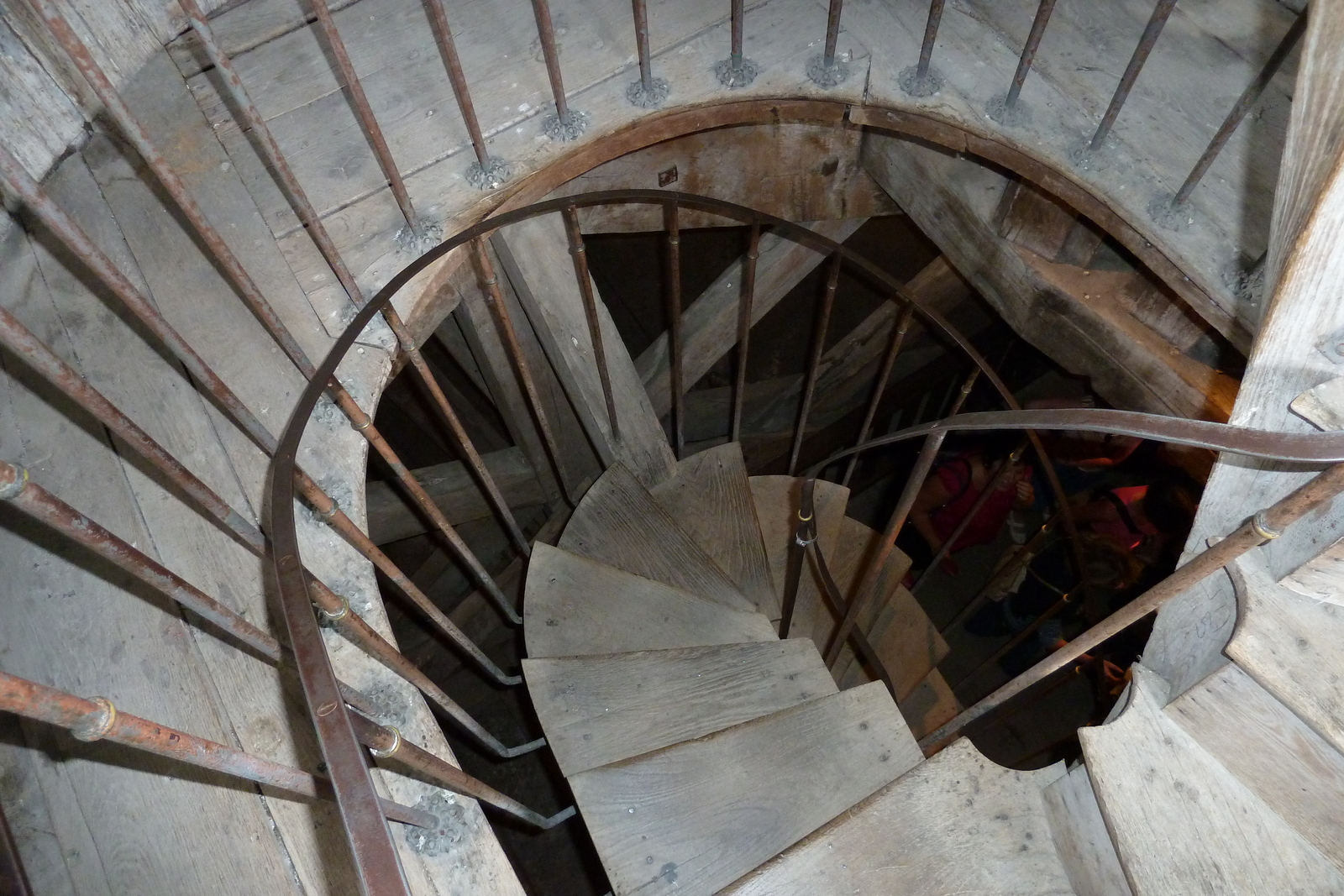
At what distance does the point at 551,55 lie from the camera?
1990 millimetres

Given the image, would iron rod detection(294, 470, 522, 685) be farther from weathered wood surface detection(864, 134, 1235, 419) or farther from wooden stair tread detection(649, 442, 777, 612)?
weathered wood surface detection(864, 134, 1235, 419)

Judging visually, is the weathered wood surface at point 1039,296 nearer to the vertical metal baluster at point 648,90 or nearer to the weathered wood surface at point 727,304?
the weathered wood surface at point 727,304

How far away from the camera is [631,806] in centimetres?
203

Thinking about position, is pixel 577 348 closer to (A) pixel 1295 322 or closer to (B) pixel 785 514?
(B) pixel 785 514

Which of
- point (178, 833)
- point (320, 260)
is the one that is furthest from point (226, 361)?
point (178, 833)

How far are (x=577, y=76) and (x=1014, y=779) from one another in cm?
196

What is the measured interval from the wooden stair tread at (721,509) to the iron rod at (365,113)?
132cm

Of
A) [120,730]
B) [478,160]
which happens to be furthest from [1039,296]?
[120,730]

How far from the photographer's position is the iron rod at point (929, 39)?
205 centimetres

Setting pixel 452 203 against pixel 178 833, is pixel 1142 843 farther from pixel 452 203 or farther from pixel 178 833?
pixel 452 203

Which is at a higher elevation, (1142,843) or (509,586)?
(509,586)

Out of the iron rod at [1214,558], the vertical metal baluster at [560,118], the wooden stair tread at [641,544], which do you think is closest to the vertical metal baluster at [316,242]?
the wooden stair tread at [641,544]

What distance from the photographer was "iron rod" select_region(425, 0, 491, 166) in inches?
65.3

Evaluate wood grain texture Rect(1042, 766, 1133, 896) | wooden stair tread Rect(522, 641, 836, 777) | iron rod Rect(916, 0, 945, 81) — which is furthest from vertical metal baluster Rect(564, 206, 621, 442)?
wood grain texture Rect(1042, 766, 1133, 896)
